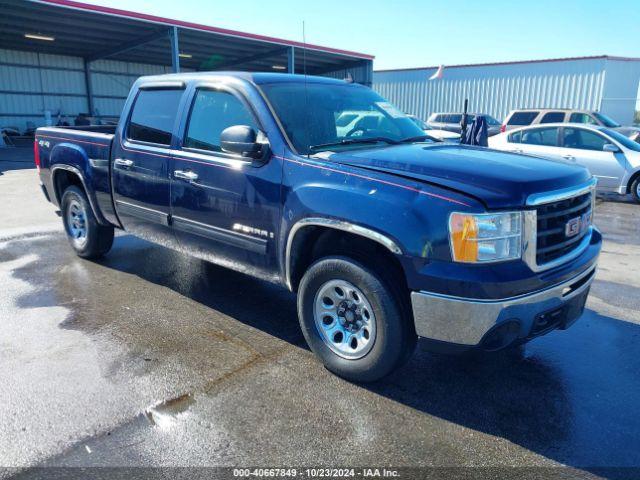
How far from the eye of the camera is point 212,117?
4047 millimetres

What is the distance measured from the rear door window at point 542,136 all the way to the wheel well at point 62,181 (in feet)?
30.4

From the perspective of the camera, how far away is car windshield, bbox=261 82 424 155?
11.9ft

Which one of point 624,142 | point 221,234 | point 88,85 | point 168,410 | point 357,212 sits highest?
point 88,85

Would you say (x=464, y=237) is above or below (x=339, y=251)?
above

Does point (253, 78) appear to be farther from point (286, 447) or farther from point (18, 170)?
point (18, 170)

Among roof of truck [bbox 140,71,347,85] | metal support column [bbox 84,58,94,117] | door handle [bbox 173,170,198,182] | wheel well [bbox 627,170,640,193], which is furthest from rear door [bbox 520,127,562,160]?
metal support column [bbox 84,58,94,117]

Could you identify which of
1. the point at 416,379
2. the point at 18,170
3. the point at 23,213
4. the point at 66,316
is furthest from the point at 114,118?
the point at 416,379

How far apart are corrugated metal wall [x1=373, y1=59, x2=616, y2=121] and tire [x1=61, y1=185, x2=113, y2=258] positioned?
2538 cm

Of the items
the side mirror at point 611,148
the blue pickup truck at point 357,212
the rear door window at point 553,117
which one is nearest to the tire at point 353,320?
the blue pickup truck at point 357,212

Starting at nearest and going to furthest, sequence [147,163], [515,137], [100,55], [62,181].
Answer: [147,163] → [62,181] → [515,137] → [100,55]

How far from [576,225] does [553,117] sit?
1427cm

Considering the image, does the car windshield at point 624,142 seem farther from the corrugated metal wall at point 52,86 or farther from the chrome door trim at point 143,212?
the corrugated metal wall at point 52,86

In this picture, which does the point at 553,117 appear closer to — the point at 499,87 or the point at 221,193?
the point at 499,87

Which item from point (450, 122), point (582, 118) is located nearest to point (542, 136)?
point (582, 118)
